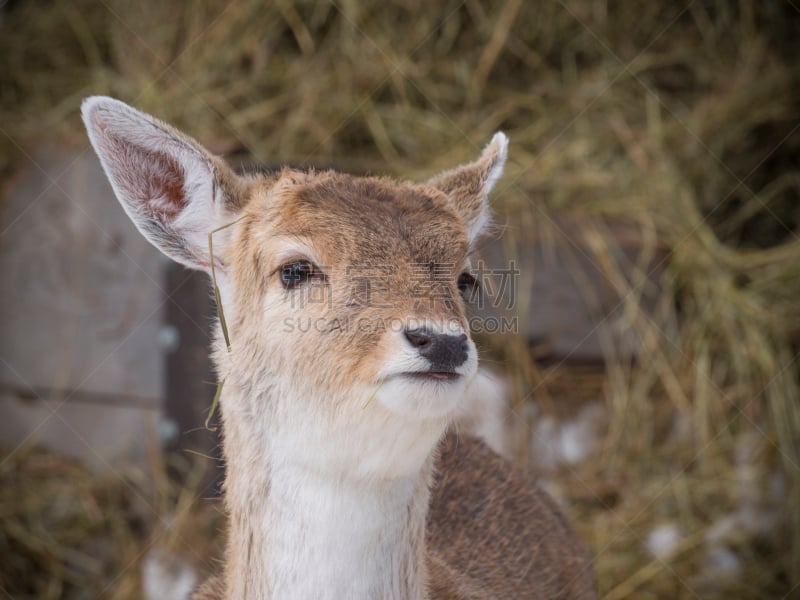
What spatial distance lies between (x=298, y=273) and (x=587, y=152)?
130 inches

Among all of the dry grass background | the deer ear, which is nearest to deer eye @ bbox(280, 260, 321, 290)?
the deer ear

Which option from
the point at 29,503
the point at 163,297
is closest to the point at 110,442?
the point at 29,503

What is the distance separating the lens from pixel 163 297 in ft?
14.9

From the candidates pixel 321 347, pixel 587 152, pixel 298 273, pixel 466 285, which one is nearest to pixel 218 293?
pixel 298 273

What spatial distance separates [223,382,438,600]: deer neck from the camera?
91.4 inches

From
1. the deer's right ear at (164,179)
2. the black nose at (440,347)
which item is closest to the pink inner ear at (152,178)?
the deer's right ear at (164,179)

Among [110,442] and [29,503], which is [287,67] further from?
[29,503]

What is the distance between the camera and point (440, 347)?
2.09 metres

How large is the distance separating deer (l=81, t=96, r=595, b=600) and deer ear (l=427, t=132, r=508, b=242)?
0.04 ft

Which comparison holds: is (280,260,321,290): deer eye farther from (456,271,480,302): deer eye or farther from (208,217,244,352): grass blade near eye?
(456,271,480,302): deer eye

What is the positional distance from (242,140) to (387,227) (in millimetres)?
2776

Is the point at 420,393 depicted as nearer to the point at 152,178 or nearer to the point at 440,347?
the point at 440,347

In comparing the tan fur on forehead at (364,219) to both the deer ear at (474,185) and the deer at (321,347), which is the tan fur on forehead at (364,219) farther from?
the deer ear at (474,185)

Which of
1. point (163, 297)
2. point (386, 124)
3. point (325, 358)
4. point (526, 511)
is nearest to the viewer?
point (325, 358)
